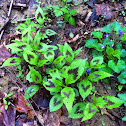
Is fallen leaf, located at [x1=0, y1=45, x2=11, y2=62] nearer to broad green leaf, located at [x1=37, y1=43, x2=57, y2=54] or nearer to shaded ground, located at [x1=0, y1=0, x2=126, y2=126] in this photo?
shaded ground, located at [x1=0, y1=0, x2=126, y2=126]

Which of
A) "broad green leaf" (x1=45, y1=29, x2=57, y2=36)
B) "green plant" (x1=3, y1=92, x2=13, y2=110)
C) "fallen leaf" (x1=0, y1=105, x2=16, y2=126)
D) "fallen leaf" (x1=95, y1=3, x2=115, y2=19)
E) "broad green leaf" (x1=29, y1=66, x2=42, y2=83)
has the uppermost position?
"fallen leaf" (x1=95, y1=3, x2=115, y2=19)

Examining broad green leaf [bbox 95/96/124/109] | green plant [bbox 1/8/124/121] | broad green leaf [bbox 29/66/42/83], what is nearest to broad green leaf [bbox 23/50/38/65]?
green plant [bbox 1/8/124/121]

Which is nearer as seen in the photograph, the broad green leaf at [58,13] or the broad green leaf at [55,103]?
the broad green leaf at [55,103]

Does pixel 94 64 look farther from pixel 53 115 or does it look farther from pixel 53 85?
pixel 53 115

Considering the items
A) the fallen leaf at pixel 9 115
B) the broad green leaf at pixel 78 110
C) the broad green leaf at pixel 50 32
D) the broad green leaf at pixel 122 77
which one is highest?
the broad green leaf at pixel 50 32

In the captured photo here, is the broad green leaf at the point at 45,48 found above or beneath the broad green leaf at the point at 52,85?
above

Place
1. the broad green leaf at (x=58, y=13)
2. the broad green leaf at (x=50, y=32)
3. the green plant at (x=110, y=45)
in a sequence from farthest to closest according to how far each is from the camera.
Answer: the broad green leaf at (x=58, y=13) < the broad green leaf at (x=50, y=32) < the green plant at (x=110, y=45)

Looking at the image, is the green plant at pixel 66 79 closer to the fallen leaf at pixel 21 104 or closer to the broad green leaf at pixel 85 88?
the broad green leaf at pixel 85 88

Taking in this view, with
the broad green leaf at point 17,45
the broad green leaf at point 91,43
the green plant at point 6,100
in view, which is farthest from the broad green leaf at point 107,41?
the green plant at point 6,100
